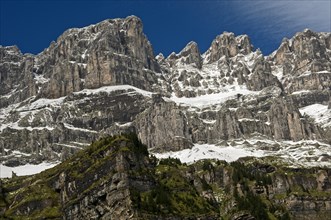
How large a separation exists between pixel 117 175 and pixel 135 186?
6470 mm

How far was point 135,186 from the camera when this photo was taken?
200 metres

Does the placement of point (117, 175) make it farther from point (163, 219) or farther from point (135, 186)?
point (163, 219)

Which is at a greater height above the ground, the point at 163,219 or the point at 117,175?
the point at 117,175

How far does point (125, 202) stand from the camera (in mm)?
191375

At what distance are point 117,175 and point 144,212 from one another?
16.8m

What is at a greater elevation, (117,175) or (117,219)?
(117,175)

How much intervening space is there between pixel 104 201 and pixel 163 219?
1900 centimetres

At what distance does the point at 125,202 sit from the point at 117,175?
11200mm

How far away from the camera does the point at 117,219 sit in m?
190

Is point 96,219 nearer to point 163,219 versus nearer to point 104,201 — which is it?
point 104,201

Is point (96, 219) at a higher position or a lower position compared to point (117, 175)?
lower

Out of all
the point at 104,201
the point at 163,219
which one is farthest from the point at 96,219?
the point at 163,219

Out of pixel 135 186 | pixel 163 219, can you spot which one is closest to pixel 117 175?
pixel 135 186

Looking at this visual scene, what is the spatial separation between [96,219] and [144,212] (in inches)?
702
